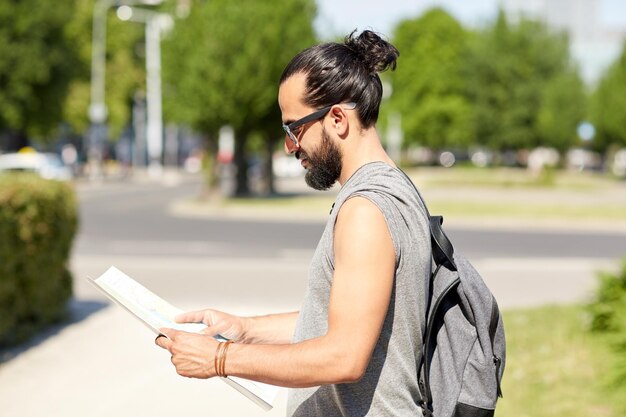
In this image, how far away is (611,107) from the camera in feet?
211

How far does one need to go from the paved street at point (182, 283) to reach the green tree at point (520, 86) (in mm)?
47956

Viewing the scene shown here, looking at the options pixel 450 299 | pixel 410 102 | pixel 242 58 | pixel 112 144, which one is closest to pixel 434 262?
pixel 450 299

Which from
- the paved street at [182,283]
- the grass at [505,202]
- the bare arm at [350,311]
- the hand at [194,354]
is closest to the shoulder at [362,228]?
the bare arm at [350,311]

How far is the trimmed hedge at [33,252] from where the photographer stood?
24.9 feet

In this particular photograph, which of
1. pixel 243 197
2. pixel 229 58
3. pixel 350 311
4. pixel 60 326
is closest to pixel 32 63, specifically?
pixel 243 197

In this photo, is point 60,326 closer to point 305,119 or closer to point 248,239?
point 305,119

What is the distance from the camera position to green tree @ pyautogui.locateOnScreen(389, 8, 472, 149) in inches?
2896

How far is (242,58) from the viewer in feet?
98.1

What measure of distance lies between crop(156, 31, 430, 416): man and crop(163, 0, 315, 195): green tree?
2753cm

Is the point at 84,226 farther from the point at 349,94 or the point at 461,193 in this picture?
the point at 349,94

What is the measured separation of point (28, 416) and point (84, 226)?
665 inches

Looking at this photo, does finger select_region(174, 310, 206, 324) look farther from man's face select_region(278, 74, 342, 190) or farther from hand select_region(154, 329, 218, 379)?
man's face select_region(278, 74, 342, 190)

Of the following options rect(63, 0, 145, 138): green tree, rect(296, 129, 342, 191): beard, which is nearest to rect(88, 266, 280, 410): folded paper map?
rect(296, 129, 342, 191): beard

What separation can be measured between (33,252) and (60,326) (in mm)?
1084
